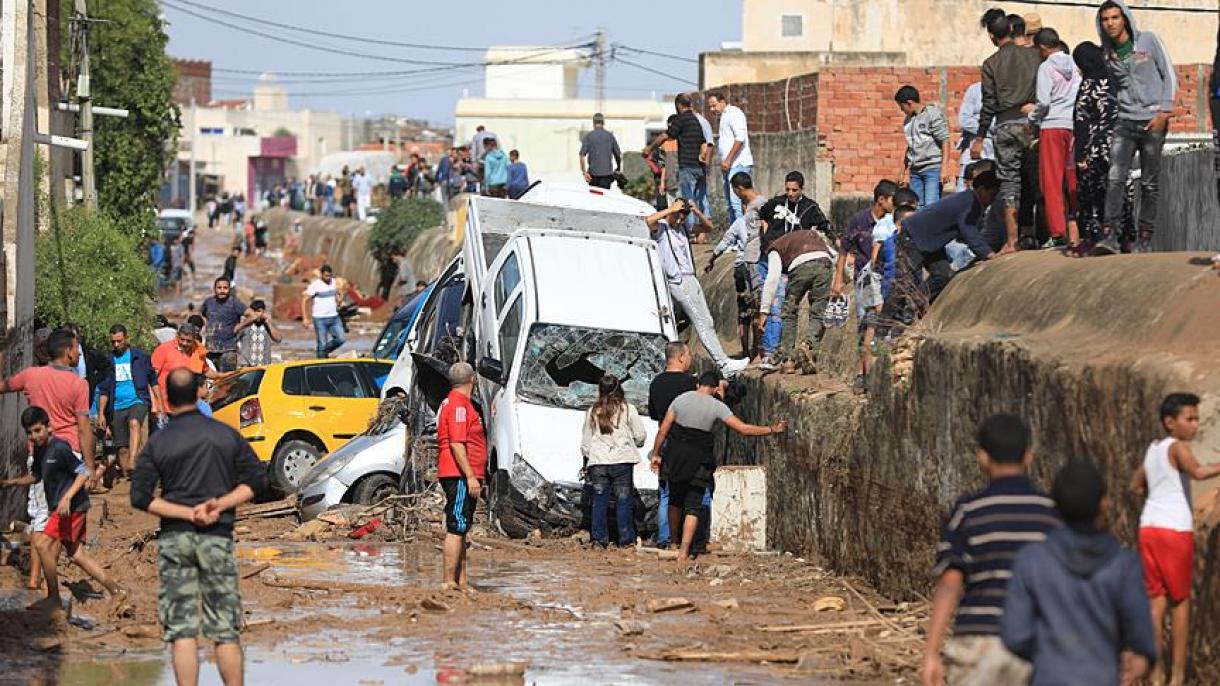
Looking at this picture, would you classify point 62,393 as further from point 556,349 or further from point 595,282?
point 595,282

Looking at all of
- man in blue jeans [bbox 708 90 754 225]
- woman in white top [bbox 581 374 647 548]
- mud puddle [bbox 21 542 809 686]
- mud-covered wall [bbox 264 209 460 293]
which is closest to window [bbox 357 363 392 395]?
man in blue jeans [bbox 708 90 754 225]

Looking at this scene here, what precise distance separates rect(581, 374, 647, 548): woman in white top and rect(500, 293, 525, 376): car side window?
6.05ft

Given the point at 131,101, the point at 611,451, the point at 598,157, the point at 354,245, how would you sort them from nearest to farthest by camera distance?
the point at 611,451
the point at 598,157
the point at 131,101
the point at 354,245

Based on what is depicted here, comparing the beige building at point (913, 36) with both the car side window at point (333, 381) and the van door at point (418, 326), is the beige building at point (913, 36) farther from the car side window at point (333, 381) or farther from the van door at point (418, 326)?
the car side window at point (333, 381)

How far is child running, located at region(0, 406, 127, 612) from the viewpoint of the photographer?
521 inches

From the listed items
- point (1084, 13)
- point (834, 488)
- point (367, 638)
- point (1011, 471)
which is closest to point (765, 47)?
point (1084, 13)

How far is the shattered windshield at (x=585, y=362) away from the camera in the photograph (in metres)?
18.5

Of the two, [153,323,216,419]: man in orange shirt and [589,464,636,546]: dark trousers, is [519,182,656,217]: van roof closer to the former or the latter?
[153,323,216,419]: man in orange shirt

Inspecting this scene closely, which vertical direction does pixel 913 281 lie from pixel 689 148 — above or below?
below

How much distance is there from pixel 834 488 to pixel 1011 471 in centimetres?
806

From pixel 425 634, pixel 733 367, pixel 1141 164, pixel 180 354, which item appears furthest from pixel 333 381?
pixel 1141 164

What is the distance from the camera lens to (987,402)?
12.5 m

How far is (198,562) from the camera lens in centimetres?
1008

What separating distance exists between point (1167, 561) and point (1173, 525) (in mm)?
170
